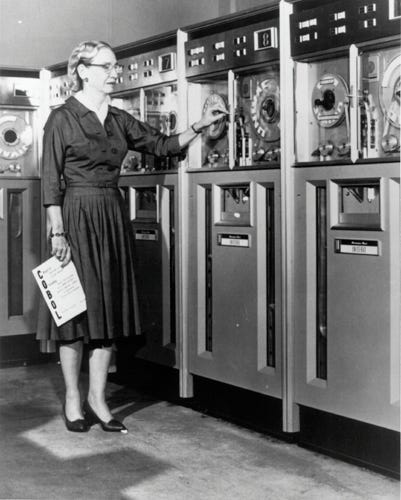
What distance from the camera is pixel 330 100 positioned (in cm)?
310

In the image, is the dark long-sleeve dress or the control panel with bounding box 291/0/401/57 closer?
the control panel with bounding box 291/0/401/57

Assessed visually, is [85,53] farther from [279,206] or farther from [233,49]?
[279,206]

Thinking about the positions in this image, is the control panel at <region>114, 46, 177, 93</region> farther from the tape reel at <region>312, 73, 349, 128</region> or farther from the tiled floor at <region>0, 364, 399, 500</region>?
the tiled floor at <region>0, 364, 399, 500</region>

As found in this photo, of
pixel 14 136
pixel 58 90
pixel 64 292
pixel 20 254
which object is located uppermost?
pixel 58 90

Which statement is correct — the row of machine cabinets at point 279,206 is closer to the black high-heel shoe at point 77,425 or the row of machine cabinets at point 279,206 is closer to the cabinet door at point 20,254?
the black high-heel shoe at point 77,425

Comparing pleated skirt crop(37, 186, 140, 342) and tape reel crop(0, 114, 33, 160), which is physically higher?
tape reel crop(0, 114, 33, 160)

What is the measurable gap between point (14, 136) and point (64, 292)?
193cm

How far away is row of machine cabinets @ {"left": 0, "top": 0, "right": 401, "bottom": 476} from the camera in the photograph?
113 inches

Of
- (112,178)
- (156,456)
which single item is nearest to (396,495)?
(156,456)

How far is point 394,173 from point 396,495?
111 centimetres

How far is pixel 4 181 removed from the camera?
492 cm

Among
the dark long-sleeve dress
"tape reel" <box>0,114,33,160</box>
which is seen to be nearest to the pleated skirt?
the dark long-sleeve dress

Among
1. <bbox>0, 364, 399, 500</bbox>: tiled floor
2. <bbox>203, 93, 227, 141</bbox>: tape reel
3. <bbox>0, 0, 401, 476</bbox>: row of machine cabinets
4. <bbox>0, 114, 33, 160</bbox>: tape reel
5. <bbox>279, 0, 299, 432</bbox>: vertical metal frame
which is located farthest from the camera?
<bbox>0, 114, 33, 160</bbox>: tape reel

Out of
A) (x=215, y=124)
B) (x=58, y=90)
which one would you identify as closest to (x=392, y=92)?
(x=215, y=124)
